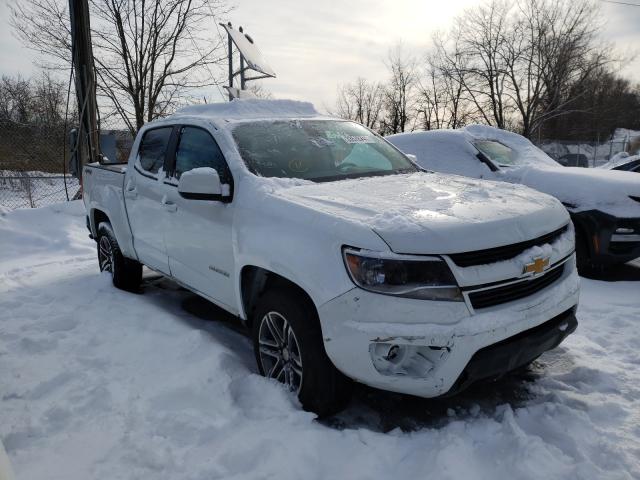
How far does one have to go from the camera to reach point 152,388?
116 inches

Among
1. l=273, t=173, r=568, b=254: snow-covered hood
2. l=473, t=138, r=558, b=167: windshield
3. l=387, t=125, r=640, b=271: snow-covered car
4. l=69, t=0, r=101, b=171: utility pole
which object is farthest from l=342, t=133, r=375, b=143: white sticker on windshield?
l=69, t=0, r=101, b=171: utility pole

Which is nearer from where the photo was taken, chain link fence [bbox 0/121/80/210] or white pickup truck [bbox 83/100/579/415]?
white pickup truck [bbox 83/100/579/415]

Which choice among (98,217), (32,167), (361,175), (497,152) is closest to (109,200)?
(98,217)

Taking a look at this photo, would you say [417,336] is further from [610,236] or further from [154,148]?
[610,236]

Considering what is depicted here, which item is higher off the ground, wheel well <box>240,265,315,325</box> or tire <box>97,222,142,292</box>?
wheel well <box>240,265,315,325</box>

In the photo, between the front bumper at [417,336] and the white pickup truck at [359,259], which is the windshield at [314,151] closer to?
the white pickup truck at [359,259]

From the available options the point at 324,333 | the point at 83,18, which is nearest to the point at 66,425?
the point at 324,333

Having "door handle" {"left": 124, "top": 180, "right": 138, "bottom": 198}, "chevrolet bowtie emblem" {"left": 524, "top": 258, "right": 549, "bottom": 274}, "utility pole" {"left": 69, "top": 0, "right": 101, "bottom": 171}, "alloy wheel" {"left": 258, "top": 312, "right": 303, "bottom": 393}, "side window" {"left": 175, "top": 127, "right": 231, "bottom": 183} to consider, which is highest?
"utility pole" {"left": 69, "top": 0, "right": 101, "bottom": 171}

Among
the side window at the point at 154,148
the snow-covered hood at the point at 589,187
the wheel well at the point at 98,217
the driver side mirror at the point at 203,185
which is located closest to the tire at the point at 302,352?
the driver side mirror at the point at 203,185

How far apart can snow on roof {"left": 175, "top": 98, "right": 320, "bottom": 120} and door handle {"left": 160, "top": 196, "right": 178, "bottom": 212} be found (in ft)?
2.44

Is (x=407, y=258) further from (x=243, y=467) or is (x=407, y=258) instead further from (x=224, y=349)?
(x=224, y=349)

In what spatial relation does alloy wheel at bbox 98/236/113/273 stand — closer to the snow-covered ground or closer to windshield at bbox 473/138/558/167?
the snow-covered ground

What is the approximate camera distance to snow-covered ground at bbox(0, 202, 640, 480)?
7.49 feet

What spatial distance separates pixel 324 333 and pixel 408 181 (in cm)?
140
